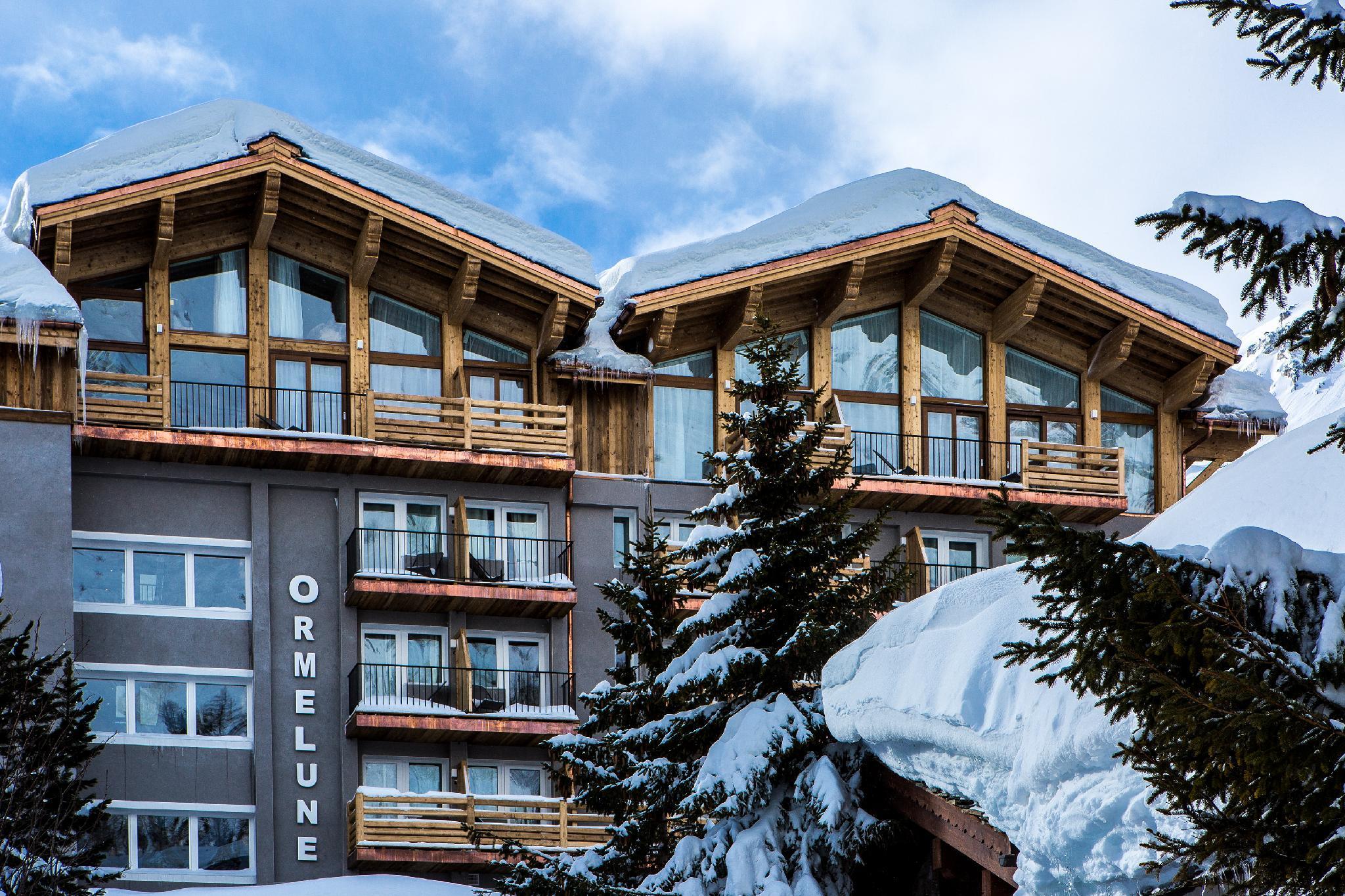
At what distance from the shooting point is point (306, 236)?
33.0m

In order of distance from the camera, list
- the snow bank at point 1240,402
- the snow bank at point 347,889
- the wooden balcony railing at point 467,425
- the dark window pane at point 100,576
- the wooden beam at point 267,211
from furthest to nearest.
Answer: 1. the snow bank at point 1240,402
2. the wooden balcony railing at point 467,425
3. the wooden beam at point 267,211
4. the dark window pane at point 100,576
5. the snow bank at point 347,889

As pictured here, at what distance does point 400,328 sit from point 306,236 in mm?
2225

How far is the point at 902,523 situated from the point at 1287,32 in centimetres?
2707

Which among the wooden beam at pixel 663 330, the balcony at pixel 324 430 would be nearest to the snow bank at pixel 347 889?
the balcony at pixel 324 430

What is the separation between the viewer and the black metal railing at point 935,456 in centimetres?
3484

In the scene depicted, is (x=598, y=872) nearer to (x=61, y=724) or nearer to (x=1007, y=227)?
(x=61, y=724)

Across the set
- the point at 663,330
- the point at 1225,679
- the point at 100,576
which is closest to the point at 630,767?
the point at 1225,679

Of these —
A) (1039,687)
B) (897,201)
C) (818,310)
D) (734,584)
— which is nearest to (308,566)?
(818,310)

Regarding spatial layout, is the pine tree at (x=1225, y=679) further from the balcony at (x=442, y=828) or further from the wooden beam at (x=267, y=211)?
the wooden beam at (x=267, y=211)

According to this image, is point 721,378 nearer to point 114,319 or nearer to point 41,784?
point 114,319

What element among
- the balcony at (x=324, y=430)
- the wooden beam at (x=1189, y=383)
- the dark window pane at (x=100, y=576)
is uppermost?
the wooden beam at (x=1189, y=383)

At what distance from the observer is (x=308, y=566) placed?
3170 centimetres

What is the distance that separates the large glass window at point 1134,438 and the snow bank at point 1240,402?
1093 mm

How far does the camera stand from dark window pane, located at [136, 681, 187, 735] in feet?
99.6
